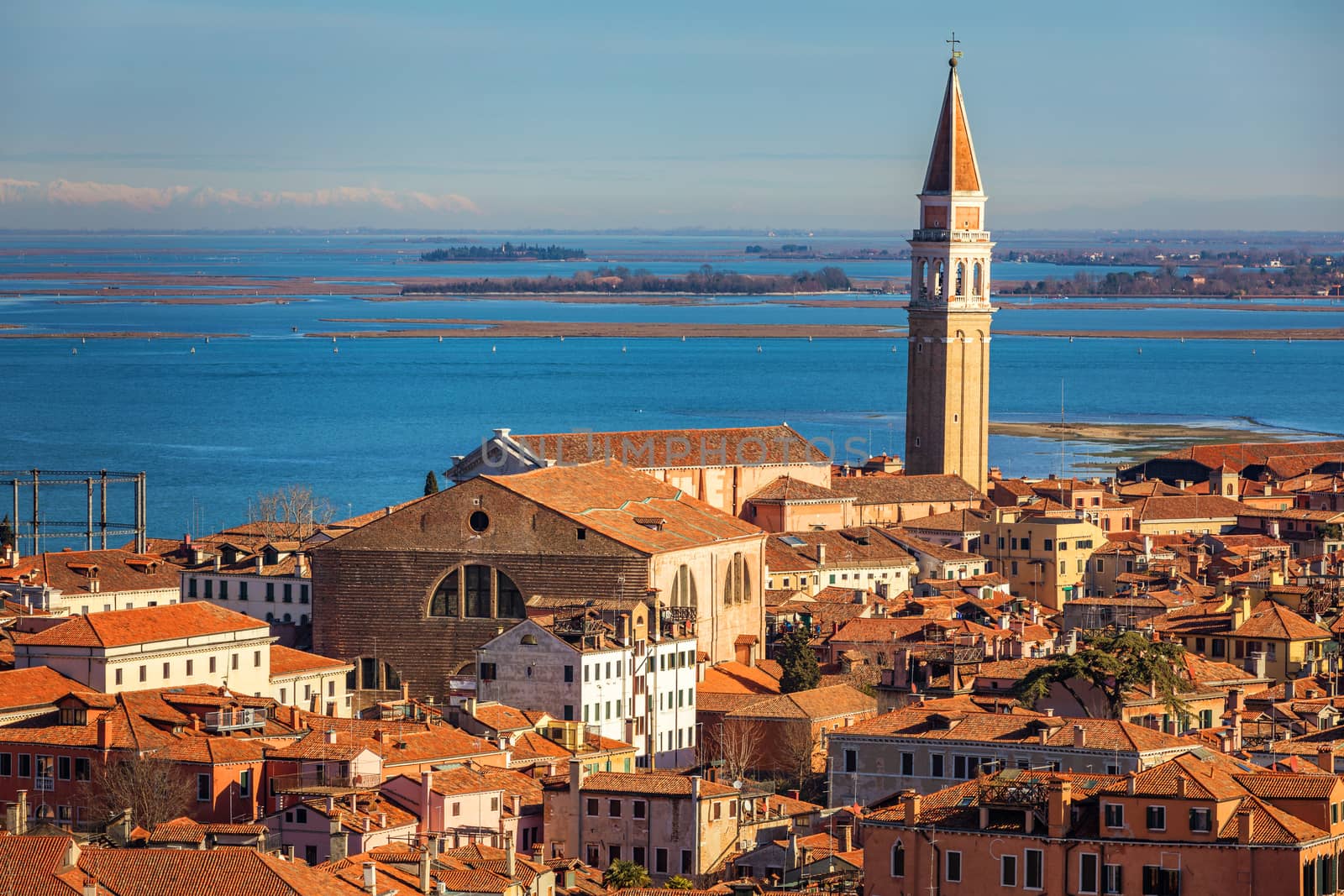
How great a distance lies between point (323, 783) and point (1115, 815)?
11.1 m

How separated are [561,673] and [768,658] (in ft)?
36.1

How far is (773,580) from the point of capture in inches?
2416

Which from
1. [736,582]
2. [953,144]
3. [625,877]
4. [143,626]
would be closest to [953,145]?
[953,144]

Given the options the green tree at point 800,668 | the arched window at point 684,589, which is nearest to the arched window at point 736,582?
the arched window at point 684,589

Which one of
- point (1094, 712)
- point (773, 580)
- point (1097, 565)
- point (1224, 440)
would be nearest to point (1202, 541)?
point (1097, 565)

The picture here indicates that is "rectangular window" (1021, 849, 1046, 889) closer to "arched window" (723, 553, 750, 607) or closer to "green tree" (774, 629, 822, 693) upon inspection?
"green tree" (774, 629, 822, 693)

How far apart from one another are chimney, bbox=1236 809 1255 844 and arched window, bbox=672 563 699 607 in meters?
24.8

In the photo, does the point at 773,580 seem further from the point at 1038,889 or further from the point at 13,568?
the point at 1038,889

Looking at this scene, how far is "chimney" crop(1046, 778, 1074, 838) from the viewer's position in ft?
84.5

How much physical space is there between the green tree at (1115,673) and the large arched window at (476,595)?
12.0 meters

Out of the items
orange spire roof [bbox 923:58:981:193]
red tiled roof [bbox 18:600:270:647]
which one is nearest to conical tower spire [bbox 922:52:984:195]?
orange spire roof [bbox 923:58:981:193]

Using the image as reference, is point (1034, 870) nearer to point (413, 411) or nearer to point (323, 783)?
point (323, 783)

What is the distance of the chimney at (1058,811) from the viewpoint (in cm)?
2577

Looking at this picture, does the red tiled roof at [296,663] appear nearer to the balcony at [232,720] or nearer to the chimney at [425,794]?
the balcony at [232,720]
